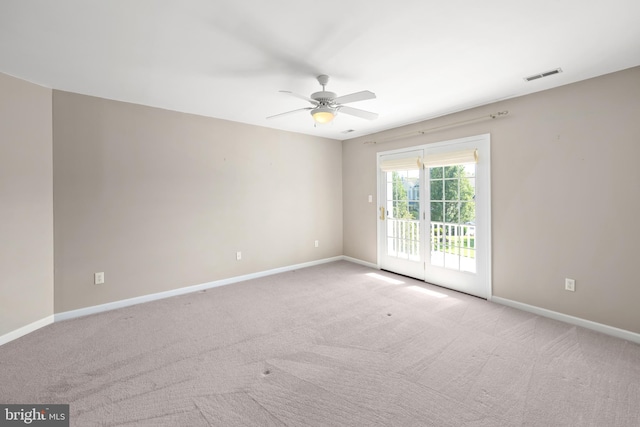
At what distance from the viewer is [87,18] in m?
1.89

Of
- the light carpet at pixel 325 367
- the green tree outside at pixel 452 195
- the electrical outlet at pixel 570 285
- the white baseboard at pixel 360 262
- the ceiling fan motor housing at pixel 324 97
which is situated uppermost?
the ceiling fan motor housing at pixel 324 97

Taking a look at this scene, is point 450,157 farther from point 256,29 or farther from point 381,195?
point 256,29

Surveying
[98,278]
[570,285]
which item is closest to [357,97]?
[570,285]

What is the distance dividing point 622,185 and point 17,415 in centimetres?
514

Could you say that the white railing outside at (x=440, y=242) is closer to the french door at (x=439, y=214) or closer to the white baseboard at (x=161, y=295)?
the french door at (x=439, y=214)

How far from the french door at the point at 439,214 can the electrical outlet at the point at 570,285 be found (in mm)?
785

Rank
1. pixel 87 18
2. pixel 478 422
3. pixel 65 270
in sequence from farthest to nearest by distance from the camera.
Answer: pixel 65 270
pixel 87 18
pixel 478 422

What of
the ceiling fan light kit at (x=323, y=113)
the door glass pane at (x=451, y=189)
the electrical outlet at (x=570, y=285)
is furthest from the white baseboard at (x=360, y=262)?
the ceiling fan light kit at (x=323, y=113)

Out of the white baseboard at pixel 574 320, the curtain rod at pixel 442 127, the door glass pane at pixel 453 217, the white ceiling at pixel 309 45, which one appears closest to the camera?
the white ceiling at pixel 309 45

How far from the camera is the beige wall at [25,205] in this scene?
272cm

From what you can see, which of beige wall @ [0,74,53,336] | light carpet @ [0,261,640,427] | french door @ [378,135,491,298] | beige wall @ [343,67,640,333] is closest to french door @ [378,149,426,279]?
french door @ [378,135,491,298]

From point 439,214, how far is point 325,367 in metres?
2.89

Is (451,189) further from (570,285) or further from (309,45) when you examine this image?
(309,45)

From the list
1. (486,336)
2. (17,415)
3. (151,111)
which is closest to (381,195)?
(486,336)
